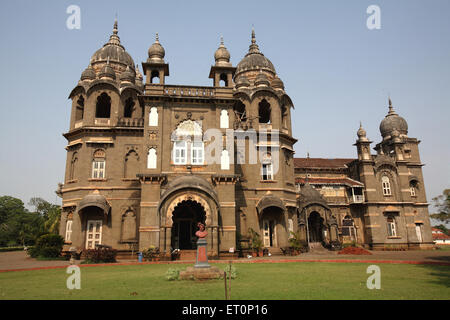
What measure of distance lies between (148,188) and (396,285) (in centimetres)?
1608

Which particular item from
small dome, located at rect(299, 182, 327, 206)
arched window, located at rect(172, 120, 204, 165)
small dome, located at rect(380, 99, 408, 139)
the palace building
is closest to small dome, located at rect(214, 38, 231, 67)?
the palace building

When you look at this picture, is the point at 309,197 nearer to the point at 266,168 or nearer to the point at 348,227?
the point at 266,168

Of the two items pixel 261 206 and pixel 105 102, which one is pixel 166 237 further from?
pixel 105 102

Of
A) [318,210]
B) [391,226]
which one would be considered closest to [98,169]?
[318,210]

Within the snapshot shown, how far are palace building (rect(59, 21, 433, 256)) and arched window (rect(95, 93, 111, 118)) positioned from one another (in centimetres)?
11

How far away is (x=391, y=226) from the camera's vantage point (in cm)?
3494

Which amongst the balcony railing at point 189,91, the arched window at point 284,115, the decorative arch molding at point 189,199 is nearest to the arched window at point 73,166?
the balcony railing at point 189,91

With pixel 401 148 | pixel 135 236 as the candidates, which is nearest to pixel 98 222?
pixel 135 236

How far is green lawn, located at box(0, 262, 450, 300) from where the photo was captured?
9.35 metres

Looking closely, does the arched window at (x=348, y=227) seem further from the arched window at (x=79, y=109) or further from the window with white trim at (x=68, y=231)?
the arched window at (x=79, y=109)

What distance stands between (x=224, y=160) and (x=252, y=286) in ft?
45.0

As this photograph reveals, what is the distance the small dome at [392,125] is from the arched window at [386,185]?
6528mm
